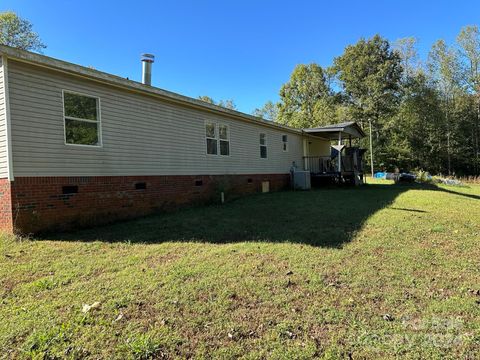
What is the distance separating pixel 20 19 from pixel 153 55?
2462cm

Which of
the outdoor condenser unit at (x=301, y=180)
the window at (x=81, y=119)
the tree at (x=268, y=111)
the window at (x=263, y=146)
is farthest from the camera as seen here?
the tree at (x=268, y=111)

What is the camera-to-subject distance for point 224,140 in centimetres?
1205

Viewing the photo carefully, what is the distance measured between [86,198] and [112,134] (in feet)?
5.45

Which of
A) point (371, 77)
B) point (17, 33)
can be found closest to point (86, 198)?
point (17, 33)

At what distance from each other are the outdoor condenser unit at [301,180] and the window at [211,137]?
230 inches

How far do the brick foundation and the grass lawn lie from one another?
1.67ft

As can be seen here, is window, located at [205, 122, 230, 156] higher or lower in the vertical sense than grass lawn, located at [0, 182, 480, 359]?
higher

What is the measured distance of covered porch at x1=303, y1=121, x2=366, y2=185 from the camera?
16.1m

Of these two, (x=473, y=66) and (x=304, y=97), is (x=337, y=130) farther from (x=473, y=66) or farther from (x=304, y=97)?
(x=304, y=97)

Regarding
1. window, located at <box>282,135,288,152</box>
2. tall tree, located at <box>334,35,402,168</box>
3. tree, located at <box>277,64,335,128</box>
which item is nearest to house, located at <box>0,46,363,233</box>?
window, located at <box>282,135,288,152</box>

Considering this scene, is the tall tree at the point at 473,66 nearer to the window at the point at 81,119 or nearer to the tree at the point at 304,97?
the tree at the point at 304,97

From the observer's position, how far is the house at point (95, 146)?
19.6ft

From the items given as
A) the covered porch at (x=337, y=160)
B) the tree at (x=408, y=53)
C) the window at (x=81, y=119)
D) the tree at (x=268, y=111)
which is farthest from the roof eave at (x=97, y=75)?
the tree at (x=268, y=111)

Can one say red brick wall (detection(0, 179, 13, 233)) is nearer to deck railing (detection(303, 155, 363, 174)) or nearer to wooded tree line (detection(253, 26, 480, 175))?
deck railing (detection(303, 155, 363, 174))
